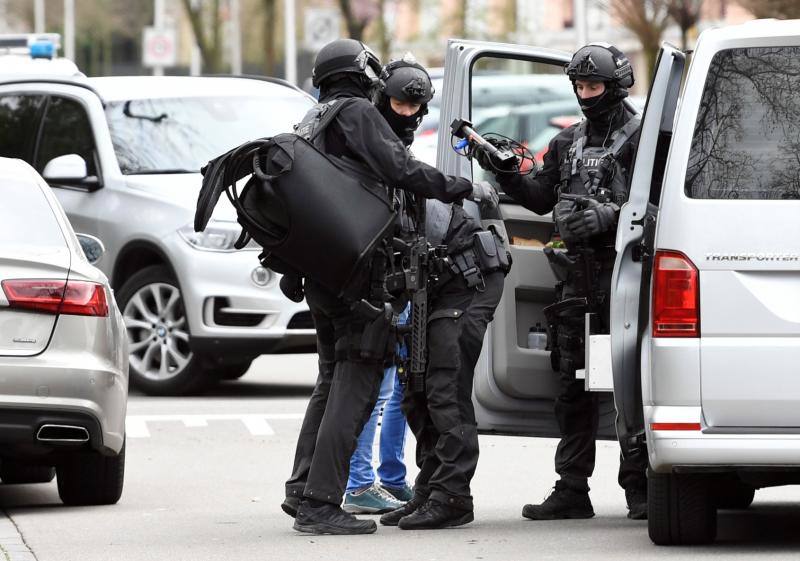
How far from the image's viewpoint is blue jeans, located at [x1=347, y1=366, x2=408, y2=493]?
8.12m

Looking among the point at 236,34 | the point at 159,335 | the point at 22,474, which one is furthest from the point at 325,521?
the point at 236,34

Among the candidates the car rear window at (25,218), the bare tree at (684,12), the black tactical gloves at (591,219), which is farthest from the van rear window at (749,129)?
the bare tree at (684,12)

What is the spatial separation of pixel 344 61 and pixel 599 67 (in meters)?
0.97

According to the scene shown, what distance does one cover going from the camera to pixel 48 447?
7.73 m

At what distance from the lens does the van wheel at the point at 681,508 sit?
6613 millimetres

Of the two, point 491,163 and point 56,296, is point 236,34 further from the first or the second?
point 491,163

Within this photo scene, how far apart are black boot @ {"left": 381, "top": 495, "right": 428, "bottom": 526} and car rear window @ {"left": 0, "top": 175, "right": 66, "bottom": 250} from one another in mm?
1682

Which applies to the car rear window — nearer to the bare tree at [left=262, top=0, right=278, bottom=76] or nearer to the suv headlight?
the suv headlight

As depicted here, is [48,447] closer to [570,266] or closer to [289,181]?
[289,181]

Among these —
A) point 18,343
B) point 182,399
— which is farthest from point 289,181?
point 182,399

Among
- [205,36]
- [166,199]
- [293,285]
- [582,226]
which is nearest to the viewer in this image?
[582,226]

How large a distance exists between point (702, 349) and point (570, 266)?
1232mm

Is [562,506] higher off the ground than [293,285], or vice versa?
[293,285]

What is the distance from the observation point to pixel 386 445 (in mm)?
8219
